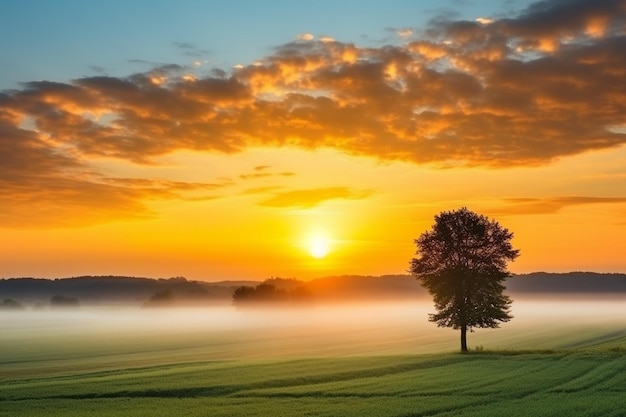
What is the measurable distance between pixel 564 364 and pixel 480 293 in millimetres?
16821

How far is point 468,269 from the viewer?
231 feet

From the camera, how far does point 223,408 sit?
39.1m

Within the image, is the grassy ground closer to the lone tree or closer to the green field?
the green field

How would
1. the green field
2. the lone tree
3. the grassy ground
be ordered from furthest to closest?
the lone tree < the green field < the grassy ground

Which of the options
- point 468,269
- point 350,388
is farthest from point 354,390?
point 468,269

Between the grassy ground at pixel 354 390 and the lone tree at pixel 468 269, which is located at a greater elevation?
the lone tree at pixel 468 269

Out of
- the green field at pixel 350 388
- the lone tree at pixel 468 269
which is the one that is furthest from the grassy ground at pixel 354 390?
the lone tree at pixel 468 269

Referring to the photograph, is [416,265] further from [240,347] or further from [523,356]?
[240,347]

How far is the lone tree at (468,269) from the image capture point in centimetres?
7000

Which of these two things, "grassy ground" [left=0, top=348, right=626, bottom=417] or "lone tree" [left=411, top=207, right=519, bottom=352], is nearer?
"grassy ground" [left=0, top=348, right=626, bottom=417]

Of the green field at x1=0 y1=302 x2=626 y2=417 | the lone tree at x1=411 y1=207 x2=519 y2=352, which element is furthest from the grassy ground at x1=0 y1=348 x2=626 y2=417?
the lone tree at x1=411 y1=207 x2=519 y2=352

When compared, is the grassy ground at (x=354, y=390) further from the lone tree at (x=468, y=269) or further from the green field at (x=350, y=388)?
the lone tree at (x=468, y=269)

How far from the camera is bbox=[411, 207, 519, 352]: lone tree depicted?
70000 millimetres

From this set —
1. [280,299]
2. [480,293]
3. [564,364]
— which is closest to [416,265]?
[480,293]
